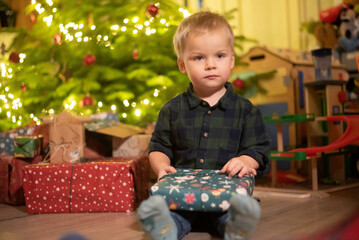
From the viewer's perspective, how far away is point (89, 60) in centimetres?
242

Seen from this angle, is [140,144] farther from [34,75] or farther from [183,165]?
[34,75]

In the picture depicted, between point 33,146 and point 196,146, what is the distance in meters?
0.84

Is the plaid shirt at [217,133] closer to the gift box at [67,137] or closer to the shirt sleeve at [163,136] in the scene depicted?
the shirt sleeve at [163,136]

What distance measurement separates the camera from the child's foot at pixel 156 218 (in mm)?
903

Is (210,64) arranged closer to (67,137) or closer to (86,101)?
(67,137)

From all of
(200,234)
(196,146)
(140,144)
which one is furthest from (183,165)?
(140,144)

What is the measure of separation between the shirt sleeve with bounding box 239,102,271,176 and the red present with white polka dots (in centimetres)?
50

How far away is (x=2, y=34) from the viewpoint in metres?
2.16

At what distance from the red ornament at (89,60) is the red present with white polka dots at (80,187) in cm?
95

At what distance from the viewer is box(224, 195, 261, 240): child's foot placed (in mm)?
883

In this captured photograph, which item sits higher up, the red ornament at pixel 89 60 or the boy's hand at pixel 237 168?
the red ornament at pixel 89 60

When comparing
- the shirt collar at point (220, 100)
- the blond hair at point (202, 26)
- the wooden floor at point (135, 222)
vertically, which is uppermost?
the blond hair at point (202, 26)

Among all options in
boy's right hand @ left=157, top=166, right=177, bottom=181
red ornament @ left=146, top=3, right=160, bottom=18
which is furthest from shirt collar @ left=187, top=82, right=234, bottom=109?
red ornament @ left=146, top=3, right=160, bottom=18

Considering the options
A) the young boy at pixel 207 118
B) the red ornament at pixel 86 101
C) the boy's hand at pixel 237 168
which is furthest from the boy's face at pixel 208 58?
the red ornament at pixel 86 101
